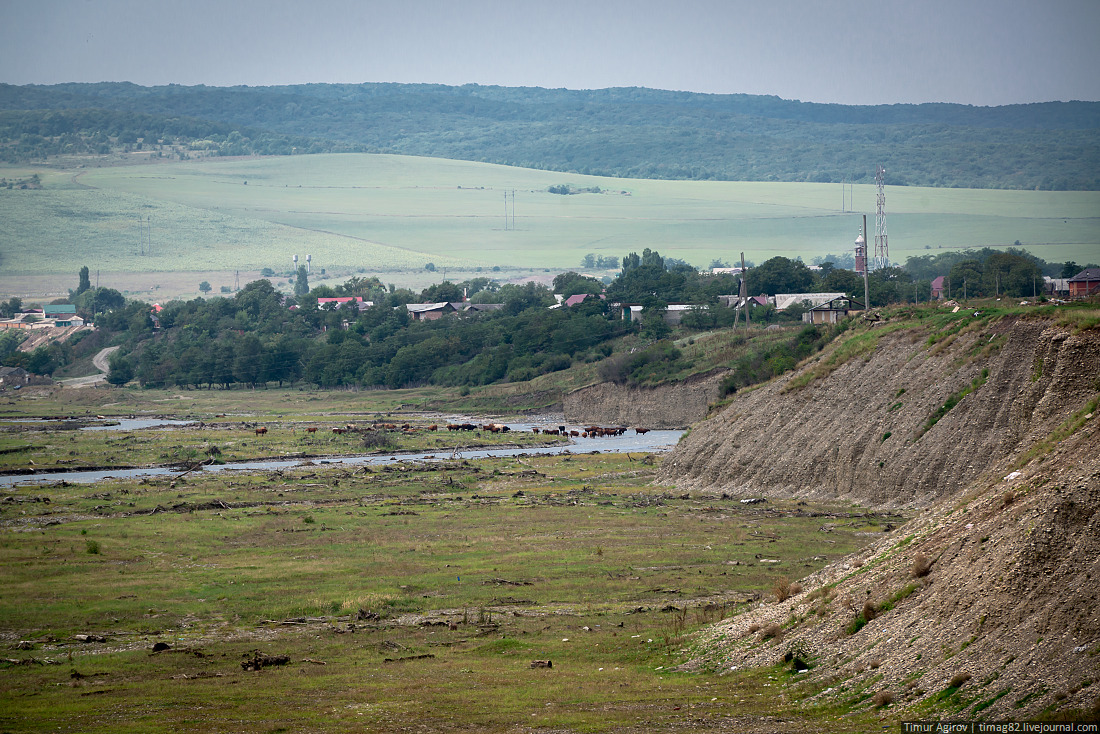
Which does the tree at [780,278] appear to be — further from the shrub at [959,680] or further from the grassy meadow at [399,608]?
the shrub at [959,680]

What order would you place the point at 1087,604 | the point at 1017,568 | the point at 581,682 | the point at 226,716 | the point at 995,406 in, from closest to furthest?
1. the point at 1087,604
2. the point at 1017,568
3. the point at 226,716
4. the point at 581,682
5. the point at 995,406

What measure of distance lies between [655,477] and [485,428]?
42.3 m

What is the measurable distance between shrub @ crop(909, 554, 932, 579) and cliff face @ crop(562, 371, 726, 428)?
262 feet

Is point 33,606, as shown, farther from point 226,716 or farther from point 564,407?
point 564,407

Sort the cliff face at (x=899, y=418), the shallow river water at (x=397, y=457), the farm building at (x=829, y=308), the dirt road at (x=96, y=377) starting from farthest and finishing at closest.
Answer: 1. the dirt road at (x=96, y=377)
2. the farm building at (x=829, y=308)
3. the shallow river water at (x=397, y=457)
4. the cliff face at (x=899, y=418)

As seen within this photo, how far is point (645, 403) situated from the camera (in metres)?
114

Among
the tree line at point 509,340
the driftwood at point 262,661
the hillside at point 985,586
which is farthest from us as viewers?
the tree line at point 509,340

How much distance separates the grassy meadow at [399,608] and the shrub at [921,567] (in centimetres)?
349

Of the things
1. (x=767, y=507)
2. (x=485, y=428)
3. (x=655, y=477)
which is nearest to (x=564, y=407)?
(x=485, y=428)

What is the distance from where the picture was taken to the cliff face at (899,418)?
1750 inches

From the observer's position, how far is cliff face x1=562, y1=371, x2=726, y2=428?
108 m

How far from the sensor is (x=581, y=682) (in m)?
25.8

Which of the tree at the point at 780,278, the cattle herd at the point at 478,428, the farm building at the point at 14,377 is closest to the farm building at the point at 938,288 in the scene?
the tree at the point at 780,278

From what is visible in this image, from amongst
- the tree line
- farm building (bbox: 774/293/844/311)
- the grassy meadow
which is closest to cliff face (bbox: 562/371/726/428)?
the tree line
